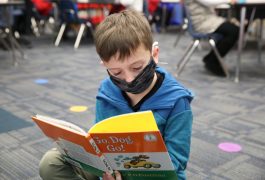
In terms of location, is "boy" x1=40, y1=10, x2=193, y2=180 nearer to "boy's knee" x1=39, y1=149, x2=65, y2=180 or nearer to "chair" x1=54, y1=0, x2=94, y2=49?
"boy's knee" x1=39, y1=149, x2=65, y2=180

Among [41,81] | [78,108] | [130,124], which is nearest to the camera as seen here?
[130,124]

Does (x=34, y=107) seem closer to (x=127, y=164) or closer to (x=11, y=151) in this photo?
(x=11, y=151)

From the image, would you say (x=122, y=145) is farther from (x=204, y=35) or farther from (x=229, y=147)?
(x=204, y=35)

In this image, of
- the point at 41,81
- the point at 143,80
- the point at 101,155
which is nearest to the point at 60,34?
the point at 41,81

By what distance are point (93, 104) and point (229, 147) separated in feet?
3.30

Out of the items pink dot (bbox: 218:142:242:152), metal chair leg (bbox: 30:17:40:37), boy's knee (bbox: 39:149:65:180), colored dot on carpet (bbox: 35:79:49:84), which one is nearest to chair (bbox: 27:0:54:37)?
metal chair leg (bbox: 30:17:40:37)

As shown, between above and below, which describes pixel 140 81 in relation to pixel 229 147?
above

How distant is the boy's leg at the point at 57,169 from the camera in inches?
44.3

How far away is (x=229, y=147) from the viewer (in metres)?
1.74

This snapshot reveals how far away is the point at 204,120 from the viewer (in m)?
2.11

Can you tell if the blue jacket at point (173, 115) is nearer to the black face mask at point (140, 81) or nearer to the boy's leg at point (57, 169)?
the black face mask at point (140, 81)

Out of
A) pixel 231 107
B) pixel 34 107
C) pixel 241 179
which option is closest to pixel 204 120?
pixel 231 107

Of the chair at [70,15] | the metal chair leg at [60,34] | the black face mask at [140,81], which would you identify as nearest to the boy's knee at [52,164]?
the black face mask at [140,81]

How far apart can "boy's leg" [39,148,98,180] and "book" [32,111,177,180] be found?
0.20 m
